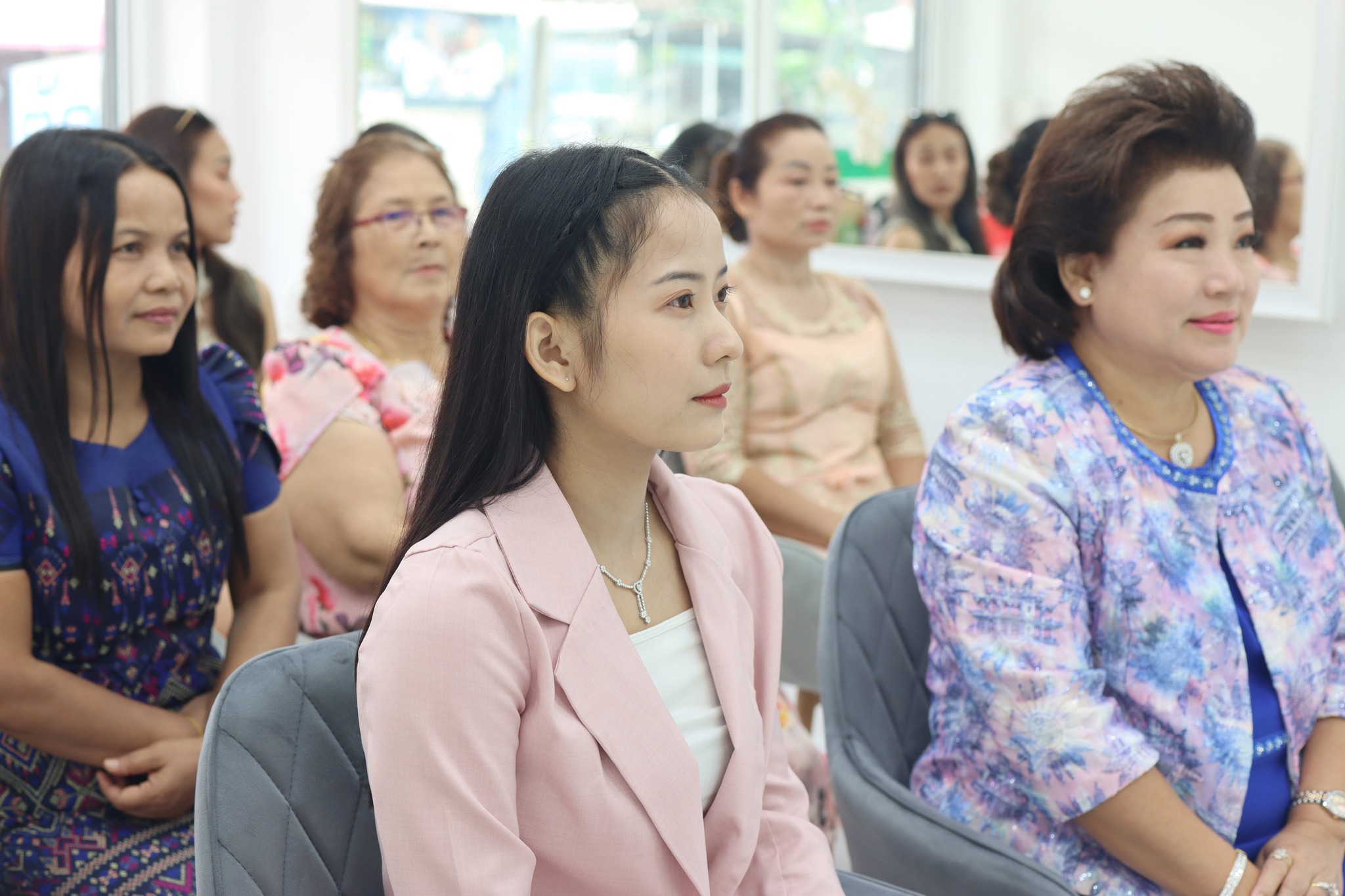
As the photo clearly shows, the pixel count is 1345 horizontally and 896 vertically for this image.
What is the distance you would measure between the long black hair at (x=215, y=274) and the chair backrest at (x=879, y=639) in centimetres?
215

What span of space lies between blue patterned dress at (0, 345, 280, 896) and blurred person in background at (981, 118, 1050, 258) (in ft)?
8.24

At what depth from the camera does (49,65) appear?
14.1 ft

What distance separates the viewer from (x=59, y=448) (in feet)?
4.95

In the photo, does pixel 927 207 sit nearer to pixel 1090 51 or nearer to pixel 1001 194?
pixel 1001 194

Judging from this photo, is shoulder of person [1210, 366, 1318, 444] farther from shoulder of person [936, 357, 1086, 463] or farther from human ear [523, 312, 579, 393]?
human ear [523, 312, 579, 393]

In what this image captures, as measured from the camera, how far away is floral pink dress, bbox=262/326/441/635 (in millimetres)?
2012

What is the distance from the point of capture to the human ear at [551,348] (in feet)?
3.54

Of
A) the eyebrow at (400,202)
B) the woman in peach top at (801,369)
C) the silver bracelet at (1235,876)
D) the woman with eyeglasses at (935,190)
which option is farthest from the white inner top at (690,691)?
the woman with eyeglasses at (935,190)

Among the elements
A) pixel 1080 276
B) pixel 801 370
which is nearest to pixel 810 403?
pixel 801 370

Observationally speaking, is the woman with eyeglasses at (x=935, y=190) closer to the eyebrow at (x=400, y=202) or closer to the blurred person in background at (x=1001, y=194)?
the blurred person in background at (x=1001, y=194)

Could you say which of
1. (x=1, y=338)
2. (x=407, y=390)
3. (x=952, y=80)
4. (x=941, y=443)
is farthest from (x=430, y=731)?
(x=952, y=80)

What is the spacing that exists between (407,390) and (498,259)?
114cm

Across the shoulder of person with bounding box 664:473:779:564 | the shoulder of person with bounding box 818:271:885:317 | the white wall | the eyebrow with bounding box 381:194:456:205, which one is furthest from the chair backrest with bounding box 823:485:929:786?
the white wall

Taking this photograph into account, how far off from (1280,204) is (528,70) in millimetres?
3479
